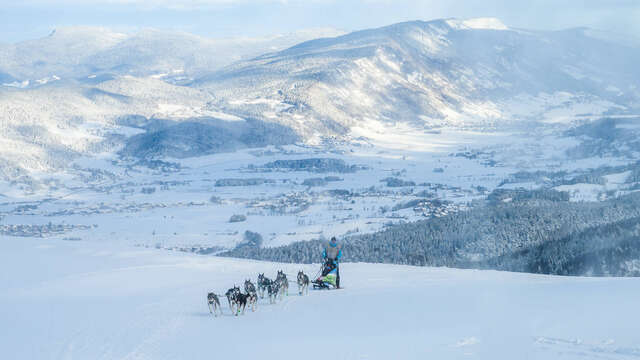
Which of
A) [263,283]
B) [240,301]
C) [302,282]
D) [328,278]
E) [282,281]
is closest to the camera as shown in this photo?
[240,301]

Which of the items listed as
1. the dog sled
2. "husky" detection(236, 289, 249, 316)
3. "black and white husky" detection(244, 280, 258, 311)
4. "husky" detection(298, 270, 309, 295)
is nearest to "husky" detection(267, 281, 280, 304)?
"black and white husky" detection(244, 280, 258, 311)

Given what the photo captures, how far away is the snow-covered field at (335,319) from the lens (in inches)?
672

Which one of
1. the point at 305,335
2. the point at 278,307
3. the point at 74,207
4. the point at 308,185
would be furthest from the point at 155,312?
the point at 308,185

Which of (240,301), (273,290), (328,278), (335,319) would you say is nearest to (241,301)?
(240,301)

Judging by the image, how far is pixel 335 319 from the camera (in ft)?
69.8

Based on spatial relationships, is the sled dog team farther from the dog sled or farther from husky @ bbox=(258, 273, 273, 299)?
the dog sled

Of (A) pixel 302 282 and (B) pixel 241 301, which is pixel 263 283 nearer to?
A: (A) pixel 302 282

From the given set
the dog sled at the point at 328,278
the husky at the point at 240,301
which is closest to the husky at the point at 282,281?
the dog sled at the point at 328,278

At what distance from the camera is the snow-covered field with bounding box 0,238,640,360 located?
1708cm

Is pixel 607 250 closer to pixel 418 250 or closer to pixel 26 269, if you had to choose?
pixel 418 250

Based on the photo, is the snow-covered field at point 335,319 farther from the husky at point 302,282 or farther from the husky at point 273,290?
the husky at point 302,282

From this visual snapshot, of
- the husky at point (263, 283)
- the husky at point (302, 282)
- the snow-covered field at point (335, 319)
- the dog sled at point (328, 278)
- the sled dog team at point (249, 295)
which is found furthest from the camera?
the dog sled at point (328, 278)

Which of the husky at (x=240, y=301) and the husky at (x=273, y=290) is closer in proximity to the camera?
the husky at (x=240, y=301)

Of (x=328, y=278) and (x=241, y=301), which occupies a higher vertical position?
(x=241, y=301)
